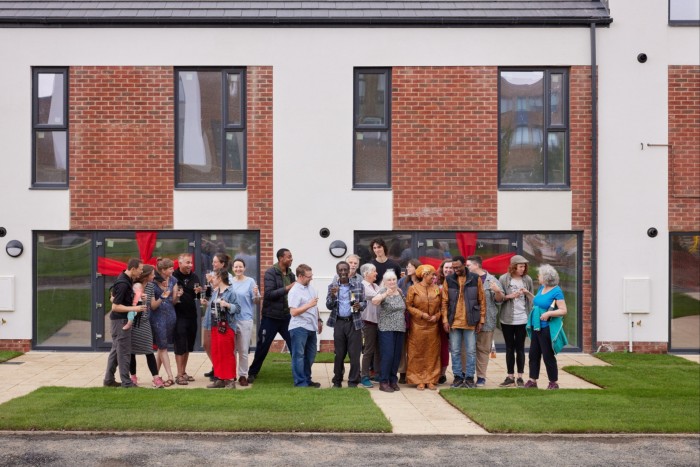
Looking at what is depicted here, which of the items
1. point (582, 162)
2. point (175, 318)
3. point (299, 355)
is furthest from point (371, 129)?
point (175, 318)

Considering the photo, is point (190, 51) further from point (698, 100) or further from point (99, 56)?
point (698, 100)

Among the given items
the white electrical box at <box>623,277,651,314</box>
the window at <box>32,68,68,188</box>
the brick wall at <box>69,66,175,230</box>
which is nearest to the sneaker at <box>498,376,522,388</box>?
Result: the white electrical box at <box>623,277,651,314</box>

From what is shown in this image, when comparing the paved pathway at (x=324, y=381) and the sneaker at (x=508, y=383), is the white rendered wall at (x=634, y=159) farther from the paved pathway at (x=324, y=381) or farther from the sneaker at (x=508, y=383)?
the sneaker at (x=508, y=383)

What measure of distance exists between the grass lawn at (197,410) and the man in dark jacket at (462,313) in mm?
1372

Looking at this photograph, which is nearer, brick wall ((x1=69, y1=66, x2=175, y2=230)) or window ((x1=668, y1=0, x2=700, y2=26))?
brick wall ((x1=69, y1=66, x2=175, y2=230))

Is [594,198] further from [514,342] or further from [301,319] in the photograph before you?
[301,319]

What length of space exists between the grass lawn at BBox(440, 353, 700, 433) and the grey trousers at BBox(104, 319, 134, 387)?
387 centimetres

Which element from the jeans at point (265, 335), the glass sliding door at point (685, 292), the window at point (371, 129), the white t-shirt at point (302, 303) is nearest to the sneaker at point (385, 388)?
the white t-shirt at point (302, 303)

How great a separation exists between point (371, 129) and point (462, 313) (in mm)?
4858

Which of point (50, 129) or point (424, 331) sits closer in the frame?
point (424, 331)

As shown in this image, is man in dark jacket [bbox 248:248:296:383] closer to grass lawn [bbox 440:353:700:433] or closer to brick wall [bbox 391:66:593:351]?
grass lawn [bbox 440:353:700:433]

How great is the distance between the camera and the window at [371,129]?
56.5 ft

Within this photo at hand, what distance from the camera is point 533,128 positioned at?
17281 mm

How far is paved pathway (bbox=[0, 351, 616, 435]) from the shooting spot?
10.9m
